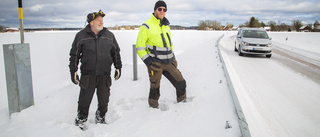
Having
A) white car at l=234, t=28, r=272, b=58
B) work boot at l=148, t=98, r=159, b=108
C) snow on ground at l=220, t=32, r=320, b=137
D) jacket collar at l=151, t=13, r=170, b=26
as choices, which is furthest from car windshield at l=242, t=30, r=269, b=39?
work boot at l=148, t=98, r=159, b=108

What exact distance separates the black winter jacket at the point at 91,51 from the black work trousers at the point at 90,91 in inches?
3.8

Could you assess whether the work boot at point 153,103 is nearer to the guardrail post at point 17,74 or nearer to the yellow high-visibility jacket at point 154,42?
the yellow high-visibility jacket at point 154,42

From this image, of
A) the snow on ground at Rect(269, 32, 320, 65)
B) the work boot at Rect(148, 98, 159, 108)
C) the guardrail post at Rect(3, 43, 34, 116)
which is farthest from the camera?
the snow on ground at Rect(269, 32, 320, 65)

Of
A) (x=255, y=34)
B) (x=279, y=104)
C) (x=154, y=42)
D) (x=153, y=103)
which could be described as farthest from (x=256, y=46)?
(x=154, y=42)

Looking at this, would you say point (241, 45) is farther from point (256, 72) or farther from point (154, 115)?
point (154, 115)

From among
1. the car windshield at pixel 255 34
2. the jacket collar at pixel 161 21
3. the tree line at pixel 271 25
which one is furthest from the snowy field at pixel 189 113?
the tree line at pixel 271 25

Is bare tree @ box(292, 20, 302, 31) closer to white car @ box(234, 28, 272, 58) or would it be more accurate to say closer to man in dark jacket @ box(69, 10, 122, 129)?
white car @ box(234, 28, 272, 58)

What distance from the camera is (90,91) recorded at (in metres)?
2.93

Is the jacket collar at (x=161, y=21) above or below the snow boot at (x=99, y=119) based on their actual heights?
above

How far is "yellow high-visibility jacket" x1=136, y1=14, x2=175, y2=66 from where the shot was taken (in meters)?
3.09

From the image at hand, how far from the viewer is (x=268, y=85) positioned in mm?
5426

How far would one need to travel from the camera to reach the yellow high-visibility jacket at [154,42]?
10.1 feet

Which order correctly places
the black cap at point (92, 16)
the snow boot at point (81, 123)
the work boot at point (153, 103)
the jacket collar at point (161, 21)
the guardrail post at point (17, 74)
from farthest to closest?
the work boot at point (153, 103)
the guardrail post at point (17, 74)
the jacket collar at point (161, 21)
the snow boot at point (81, 123)
the black cap at point (92, 16)

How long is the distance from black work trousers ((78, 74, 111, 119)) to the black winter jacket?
0.32 feet
